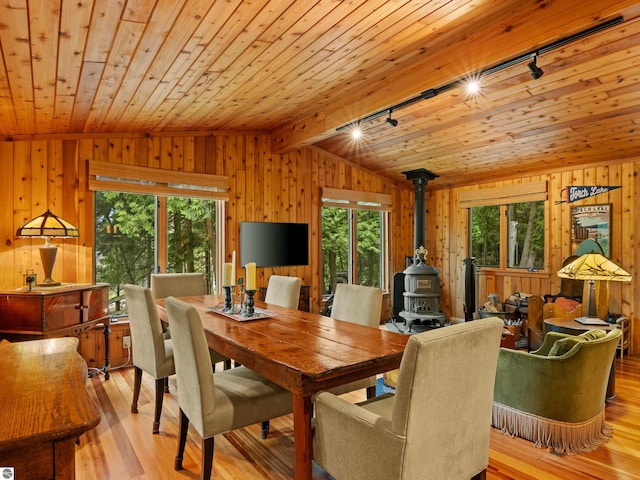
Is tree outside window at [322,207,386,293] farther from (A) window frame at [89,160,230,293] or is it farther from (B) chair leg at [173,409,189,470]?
(B) chair leg at [173,409,189,470]

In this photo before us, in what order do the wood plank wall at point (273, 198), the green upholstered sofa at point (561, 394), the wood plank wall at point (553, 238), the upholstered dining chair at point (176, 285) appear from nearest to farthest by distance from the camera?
the green upholstered sofa at point (561, 394) → the wood plank wall at point (273, 198) → the upholstered dining chair at point (176, 285) → the wood plank wall at point (553, 238)

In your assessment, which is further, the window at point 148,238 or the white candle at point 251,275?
the window at point 148,238

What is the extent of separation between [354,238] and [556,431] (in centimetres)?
430

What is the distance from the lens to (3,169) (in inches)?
144

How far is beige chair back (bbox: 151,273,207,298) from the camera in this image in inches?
154

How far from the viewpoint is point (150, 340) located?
274 centimetres

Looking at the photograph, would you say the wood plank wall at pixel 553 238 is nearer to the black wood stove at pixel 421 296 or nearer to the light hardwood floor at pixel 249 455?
the black wood stove at pixel 421 296

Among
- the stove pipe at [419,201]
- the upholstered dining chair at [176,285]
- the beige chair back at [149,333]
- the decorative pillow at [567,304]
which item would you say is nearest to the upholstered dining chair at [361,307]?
the beige chair back at [149,333]

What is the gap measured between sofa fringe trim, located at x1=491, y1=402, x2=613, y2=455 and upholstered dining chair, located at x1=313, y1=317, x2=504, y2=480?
42.5 inches

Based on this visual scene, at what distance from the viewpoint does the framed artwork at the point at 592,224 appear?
193 inches

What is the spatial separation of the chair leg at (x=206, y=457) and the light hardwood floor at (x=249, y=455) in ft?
0.90

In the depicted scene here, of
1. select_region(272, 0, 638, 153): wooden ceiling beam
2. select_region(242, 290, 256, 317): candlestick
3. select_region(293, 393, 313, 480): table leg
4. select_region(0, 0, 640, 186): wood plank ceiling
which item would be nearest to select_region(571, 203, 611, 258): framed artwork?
select_region(0, 0, 640, 186): wood plank ceiling

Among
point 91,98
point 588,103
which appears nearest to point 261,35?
point 91,98

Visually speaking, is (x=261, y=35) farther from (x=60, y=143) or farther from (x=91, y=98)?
(x=60, y=143)
